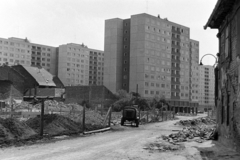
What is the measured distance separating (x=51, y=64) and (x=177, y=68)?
59.8 meters

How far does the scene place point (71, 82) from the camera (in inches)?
4926

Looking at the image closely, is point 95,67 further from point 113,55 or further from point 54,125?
point 54,125

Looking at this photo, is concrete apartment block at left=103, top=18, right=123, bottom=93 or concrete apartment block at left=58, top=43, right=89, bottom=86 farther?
concrete apartment block at left=58, top=43, right=89, bottom=86

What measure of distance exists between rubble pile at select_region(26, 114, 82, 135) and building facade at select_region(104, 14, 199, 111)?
68.0 m

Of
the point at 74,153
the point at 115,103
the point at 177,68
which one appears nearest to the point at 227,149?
the point at 74,153

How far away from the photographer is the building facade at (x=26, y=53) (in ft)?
396

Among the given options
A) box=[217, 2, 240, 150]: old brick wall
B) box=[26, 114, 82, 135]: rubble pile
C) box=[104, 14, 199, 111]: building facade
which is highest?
box=[104, 14, 199, 111]: building facade

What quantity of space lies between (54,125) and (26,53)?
11229cm

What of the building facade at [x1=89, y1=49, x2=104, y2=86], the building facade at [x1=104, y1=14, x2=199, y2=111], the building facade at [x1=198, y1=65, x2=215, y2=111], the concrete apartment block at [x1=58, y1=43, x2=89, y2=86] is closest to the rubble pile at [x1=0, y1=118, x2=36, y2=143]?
the building facade at [x1=104, y1=14, x2=199, y2=111]

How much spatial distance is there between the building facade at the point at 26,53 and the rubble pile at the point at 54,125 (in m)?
99.5

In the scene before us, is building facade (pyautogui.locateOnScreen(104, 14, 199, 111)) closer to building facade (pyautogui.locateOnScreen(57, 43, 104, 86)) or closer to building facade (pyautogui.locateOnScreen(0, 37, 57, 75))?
building facade (pyautogui.locateOnScreen(57, 43, 104, 86))

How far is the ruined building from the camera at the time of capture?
13.2 m

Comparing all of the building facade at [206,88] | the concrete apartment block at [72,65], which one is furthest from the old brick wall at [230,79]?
the building facade at [206,88]

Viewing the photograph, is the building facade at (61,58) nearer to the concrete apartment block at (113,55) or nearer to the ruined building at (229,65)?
the concrete apartment block at (113,55)
